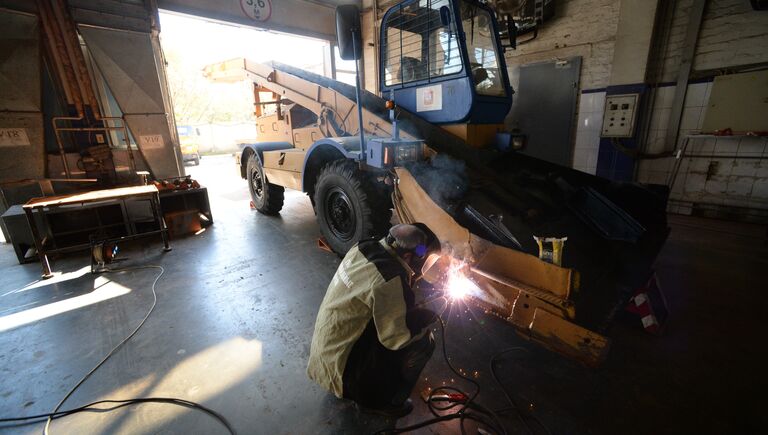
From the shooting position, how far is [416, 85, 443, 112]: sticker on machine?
345 centimetres

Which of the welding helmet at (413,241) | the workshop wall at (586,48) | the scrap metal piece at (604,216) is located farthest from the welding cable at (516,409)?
the workshop wall at (586,48)

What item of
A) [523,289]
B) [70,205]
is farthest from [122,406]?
[70,205]

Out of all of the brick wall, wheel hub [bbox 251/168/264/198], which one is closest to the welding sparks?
wheel hub [bbox 251/168/264/198]

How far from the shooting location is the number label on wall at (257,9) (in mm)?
7922

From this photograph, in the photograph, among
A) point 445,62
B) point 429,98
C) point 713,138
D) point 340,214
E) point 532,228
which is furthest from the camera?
point 713,138

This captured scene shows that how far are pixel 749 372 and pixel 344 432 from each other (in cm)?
268

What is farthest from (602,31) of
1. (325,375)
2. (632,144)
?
(325,375)

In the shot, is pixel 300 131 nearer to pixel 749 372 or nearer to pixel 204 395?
pixel 204 395

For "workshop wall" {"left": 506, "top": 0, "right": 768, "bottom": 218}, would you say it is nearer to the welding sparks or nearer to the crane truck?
the crane truck

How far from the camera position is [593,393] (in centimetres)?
193

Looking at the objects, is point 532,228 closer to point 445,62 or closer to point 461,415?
point 461,415

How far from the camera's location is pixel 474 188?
3.07 m

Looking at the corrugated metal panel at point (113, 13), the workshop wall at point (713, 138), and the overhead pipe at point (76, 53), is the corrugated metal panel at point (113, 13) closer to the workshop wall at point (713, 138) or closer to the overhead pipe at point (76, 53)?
the overhead pipe at point (76, 53)

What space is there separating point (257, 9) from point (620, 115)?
875cm
